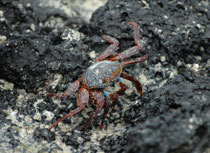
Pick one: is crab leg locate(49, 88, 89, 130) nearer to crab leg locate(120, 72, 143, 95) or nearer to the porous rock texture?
the porous rock texture

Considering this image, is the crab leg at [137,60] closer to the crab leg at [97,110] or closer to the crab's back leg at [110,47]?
the crab's back leg at [110,47]

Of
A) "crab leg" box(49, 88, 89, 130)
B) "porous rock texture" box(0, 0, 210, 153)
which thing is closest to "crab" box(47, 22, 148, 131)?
"crab leg" box(49, 88, 89, 130)

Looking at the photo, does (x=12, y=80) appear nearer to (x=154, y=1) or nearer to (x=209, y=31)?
(x=154, y=1)

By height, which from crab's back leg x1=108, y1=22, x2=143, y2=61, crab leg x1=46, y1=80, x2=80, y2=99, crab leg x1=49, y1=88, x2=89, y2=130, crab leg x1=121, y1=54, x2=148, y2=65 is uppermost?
crab's back leg x1=108, y1=22, x2=143, y2=61

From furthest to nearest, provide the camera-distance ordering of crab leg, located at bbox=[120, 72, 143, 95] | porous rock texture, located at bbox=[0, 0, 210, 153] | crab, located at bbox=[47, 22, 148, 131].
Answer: crab leg, located at bbox=[120, 72, 143, 95] < crab, located at bbox=[47, 22, 148, 131] < porous rock texture, located at bbox=[0, 0, 210, 153]

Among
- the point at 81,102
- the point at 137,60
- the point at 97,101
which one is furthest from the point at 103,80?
the point at 137,60

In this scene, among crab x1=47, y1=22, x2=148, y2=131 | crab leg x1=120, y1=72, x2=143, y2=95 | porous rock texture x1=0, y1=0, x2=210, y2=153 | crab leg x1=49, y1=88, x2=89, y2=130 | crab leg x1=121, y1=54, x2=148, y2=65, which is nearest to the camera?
porous rock texture x1=0, y1=0, x2=210, y2=153

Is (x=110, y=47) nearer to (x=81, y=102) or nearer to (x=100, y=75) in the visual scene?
(x=100, y=75)

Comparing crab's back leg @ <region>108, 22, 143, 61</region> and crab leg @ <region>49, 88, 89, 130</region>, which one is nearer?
crab leg @ <region>49, 88, 89, 130</region>
